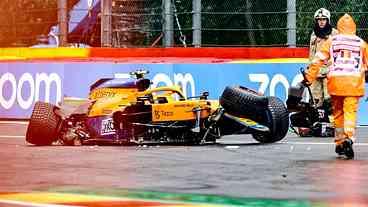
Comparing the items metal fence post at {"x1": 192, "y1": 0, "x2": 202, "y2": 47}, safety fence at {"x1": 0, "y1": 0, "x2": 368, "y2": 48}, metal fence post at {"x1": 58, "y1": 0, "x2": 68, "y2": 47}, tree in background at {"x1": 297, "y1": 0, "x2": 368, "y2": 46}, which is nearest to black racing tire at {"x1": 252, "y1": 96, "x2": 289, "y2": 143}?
safety fence at {"x1": 0, "y1": 0, "x2": 368, "y2": 48}

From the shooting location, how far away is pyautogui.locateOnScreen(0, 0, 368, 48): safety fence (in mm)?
18547

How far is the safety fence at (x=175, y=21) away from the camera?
18547mm

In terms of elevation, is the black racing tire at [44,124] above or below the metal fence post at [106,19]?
below

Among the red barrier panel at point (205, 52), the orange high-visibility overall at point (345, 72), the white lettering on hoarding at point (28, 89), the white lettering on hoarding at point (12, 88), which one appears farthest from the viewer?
the white lettering on hoarding at point (12, 88)

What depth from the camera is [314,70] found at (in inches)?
459

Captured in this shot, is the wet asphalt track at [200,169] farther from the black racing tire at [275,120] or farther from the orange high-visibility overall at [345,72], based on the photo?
the orange high-visibility overall at [345,72]

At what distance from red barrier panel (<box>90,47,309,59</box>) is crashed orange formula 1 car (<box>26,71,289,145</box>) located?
5.45m

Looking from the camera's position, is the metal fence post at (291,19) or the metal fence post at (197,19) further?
the metal fence post at (197,19)

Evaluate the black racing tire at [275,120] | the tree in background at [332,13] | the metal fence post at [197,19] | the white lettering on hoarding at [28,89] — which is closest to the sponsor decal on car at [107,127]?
the black racing tire at [275,120]

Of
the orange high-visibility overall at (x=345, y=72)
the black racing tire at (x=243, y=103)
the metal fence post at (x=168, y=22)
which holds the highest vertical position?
the metal fence post at (x=168, y=22)

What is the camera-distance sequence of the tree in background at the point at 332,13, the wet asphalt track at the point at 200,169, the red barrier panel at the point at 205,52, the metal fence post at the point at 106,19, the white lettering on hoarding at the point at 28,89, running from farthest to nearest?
1. the metal fence post at the point at 106,19
2. the white lettering on hoarding at the point at 28,89
3. the red barrier panel at the point at 205,52
4. the tree in background at the point at 332,13
5. the wet asphalt track at the point at 200,169

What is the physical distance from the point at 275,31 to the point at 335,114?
7.41 metres

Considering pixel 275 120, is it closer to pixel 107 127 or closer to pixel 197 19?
Answer: pixel 107 127

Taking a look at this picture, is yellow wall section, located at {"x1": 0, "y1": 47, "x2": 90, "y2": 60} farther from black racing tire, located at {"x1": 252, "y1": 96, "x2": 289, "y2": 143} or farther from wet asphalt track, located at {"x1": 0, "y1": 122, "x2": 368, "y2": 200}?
black racing tire, located at {"x1": 252, "y1": 96, "x2": 289, "y2": 143}
